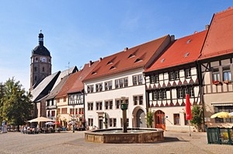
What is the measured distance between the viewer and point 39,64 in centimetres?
9275

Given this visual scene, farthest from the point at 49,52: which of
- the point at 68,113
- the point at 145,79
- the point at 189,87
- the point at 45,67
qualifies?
the point at 189,87

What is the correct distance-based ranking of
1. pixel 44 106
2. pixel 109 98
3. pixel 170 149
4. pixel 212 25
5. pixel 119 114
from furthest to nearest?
pixel 44 106, pixel 109 98, pixel 119 114, pixel 212 25, pixel 170 149

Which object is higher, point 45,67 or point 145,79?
point 45,67

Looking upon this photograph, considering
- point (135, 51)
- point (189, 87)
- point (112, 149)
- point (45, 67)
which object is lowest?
point (112, 149)

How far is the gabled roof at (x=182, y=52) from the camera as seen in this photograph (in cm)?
2871

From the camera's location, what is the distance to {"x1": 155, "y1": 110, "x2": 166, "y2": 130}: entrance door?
101 feet

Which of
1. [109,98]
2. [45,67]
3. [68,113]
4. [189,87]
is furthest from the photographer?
[45,67]

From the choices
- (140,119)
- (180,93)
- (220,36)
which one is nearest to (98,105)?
(140,119)

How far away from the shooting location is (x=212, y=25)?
29.9 m

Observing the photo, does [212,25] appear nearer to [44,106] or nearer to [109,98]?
[109,98]

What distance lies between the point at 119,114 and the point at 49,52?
65.9 m

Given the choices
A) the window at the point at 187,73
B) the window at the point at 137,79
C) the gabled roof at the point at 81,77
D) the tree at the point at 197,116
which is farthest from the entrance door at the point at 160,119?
the gabled roof at the point at 81,77

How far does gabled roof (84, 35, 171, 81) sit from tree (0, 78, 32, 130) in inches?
644

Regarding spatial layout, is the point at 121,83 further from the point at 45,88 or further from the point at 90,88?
the point at 45,88
